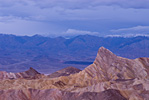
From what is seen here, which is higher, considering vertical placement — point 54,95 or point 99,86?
point 99,86

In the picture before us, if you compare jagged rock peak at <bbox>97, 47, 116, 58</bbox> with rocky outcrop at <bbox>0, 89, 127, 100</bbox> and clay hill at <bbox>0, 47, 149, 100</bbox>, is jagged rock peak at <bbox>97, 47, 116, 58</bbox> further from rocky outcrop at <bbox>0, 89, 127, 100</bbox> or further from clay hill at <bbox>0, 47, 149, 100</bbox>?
rocky outcrop at <bbox>0, 89, 127, 100</bbox>

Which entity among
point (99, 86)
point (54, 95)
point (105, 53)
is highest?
point (105, 53)

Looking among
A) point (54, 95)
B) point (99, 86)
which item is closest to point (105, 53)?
point (99, 86)

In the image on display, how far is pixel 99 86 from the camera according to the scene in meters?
56.1

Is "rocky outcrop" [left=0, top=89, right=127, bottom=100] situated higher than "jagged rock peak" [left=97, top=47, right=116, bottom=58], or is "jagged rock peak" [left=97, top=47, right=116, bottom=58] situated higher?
"jagged rock peak" [left=97, top=47, right=116, bottom=58]

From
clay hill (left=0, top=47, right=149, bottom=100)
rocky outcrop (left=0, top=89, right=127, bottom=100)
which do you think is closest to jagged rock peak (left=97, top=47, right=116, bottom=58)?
clay hill (left=0, top=47, right=149, bottom=100)

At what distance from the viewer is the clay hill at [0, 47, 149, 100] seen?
51.6 m

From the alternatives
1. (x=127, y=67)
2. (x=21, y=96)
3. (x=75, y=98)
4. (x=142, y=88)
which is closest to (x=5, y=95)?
(x=21, y=96)

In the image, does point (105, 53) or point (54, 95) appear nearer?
point (54, 95)

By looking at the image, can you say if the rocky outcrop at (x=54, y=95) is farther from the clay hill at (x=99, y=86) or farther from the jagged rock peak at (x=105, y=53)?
the jagged rock peak at (x=105, y=53)

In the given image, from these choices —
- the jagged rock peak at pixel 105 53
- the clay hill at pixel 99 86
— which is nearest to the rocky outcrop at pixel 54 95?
the clay hill at pixel 99 86

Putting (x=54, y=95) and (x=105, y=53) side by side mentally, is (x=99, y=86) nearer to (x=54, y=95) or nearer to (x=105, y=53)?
(x=54, y=95)

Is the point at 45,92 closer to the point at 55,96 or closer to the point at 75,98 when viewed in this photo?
the point at 55,96

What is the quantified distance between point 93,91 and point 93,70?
983 inches
